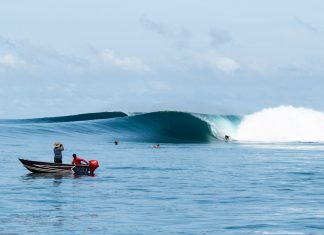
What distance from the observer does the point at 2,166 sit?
43031mm

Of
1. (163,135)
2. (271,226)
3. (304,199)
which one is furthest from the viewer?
(163,135)

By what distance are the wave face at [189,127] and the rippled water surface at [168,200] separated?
44.3 m

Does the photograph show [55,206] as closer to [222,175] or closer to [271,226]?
[271,226]

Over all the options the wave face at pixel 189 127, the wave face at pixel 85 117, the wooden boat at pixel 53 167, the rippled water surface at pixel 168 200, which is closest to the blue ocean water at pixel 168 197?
the rippled water surface at pixel 168 200

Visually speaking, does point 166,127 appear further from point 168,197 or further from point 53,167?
point 168,197

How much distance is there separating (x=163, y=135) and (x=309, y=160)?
43478mm

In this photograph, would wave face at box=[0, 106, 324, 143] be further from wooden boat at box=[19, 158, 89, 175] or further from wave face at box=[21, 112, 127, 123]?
wooden boat at box=[19, 158, 89, 175]

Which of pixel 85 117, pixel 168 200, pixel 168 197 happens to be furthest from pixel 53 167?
pixel 85 117

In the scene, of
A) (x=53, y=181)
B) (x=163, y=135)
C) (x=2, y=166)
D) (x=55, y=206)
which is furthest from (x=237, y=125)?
(x=55, y=206)

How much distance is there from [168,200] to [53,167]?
12.5 meters

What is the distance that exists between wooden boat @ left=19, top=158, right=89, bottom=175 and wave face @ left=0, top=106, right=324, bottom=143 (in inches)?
1818

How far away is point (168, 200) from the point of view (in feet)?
89.2

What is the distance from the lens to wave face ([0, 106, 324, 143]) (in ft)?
297

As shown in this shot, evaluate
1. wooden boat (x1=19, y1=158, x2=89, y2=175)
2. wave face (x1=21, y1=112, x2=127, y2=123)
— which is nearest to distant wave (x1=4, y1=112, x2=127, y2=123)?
wave face (x1=21, y1=112, x2=127, y2=123)
